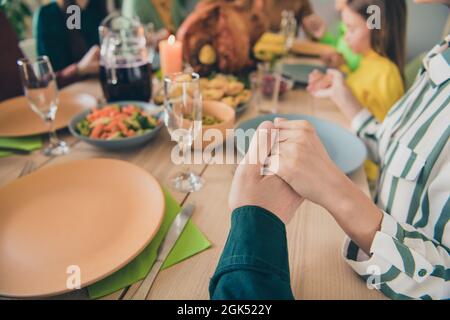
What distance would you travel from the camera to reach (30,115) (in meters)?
0.94

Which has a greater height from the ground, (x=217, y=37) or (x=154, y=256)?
(x=217, y=37)

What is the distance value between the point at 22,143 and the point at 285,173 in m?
0.69

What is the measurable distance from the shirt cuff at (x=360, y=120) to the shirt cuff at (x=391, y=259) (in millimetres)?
515

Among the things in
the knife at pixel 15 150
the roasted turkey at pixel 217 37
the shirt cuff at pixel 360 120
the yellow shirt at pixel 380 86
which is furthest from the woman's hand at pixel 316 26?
the knife at pixel 15 150

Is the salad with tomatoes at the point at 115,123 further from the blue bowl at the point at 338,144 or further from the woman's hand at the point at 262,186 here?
the woman's hand at the point at 262,186

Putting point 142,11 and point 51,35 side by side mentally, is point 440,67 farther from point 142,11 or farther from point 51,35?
point 142,11

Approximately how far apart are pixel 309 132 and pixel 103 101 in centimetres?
78

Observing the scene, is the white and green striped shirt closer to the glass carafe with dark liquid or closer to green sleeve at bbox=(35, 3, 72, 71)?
the glass carafe with dark liquid

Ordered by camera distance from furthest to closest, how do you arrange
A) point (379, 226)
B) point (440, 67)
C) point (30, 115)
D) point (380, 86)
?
1. point (380, 86)
2. point (30, 115)
3. point (440, 67)
4. point (379, 226)

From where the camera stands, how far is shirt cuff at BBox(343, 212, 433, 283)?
480 millimetres

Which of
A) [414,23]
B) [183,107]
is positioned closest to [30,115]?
[183,107]
